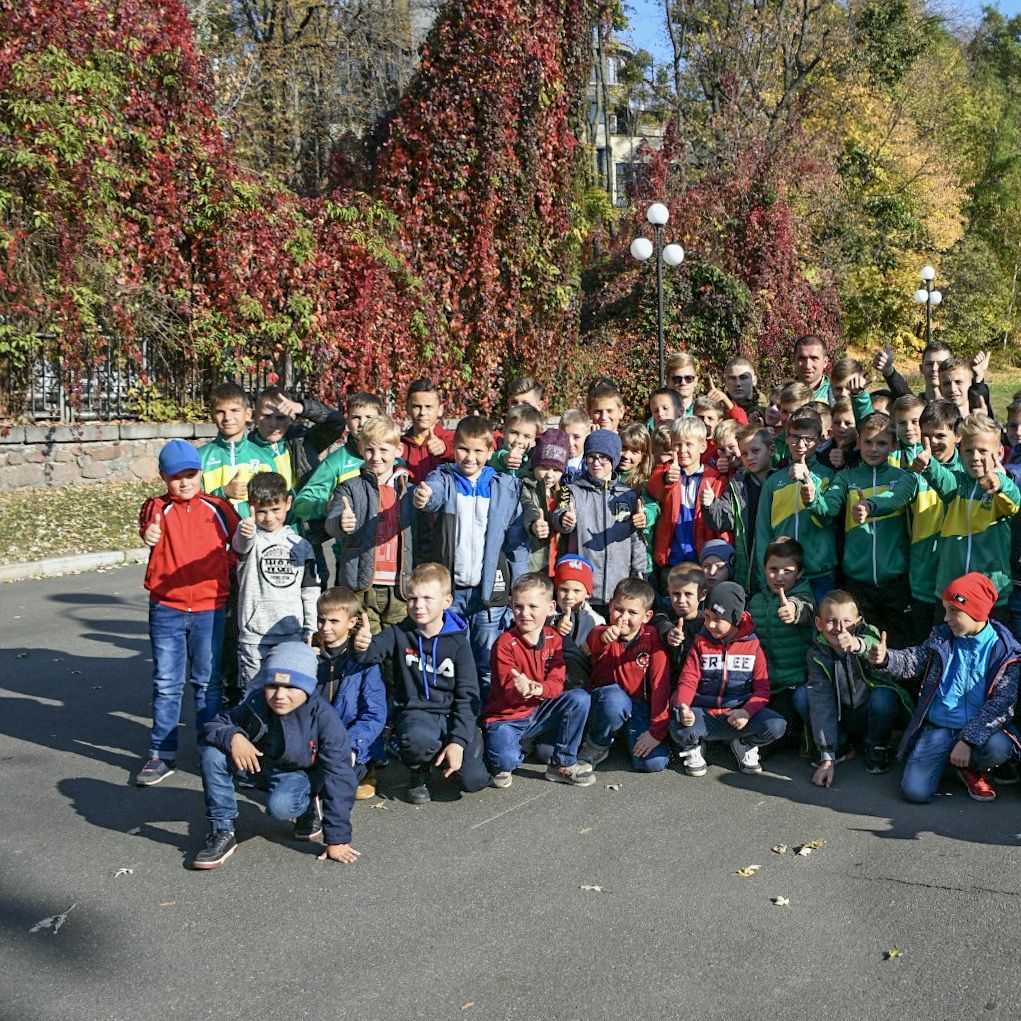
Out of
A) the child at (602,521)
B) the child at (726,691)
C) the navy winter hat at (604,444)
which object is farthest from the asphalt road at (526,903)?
the navy winter hat at (604,444)

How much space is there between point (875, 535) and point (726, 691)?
4.11 feet

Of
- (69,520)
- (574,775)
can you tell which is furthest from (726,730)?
(69,520)

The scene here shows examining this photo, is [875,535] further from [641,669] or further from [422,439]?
[422,439]

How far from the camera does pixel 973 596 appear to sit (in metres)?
5.62

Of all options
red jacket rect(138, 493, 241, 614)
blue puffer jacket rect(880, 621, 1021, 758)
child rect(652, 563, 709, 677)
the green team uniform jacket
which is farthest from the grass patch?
blue puffer jacket rect(880, 621, 1021, 758)

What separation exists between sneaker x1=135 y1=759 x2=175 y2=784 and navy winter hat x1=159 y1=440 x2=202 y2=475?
1489 millimetres

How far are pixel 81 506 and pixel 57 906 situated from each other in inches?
439

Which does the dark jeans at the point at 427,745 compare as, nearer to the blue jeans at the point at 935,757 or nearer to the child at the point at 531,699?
the child at the point at 531,699

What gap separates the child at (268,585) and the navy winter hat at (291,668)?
94 cm

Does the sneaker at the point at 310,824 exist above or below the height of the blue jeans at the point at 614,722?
below

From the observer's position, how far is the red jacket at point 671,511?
6.91m

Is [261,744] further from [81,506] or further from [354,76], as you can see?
[354,76]

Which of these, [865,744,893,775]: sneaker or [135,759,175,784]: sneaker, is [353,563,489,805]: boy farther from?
[865,744,893,775]: sneaker

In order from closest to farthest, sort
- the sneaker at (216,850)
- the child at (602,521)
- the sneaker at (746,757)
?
the sneaker at (216,850), the sneaker at (746,757), the child at (602,521)
